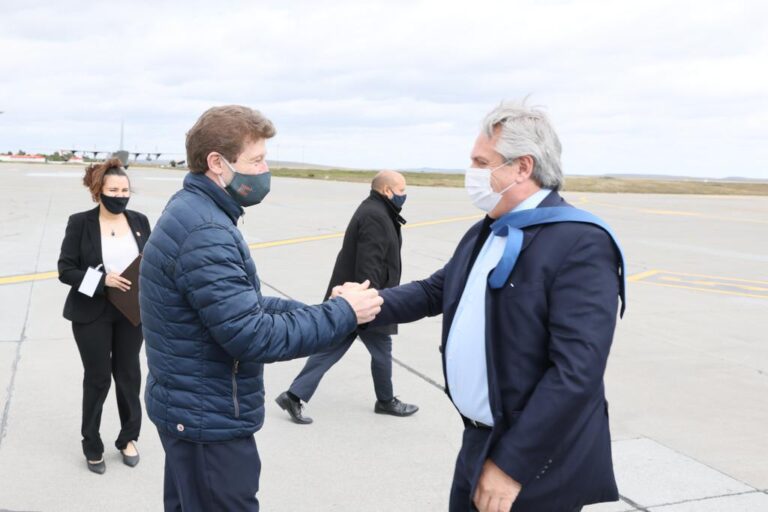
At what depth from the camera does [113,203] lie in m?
4.45

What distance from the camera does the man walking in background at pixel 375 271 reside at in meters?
5.27

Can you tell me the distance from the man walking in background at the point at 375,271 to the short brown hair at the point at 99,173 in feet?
5.63

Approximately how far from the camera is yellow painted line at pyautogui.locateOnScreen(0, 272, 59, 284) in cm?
986

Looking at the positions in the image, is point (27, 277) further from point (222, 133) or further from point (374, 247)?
point (222, 133)

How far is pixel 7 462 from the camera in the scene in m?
4.41

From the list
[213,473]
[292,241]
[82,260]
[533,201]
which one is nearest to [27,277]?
[292,241]

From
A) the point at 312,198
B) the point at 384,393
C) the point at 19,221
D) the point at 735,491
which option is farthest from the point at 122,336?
the point at 312,198

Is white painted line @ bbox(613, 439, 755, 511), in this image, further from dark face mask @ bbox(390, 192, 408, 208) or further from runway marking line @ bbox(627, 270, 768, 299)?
Result: runway marking line @ bbox(627, 270, 768, 299)

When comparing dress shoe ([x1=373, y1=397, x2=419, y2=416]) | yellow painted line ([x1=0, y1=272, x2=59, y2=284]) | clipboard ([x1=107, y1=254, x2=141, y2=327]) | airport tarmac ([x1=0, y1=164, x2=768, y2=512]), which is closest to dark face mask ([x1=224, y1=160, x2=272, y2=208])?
clipboard ([x1=107, y1=254, x2=141, y2=327])

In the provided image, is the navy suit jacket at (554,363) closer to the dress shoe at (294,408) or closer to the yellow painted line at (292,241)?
the dress shoe at (294,408)

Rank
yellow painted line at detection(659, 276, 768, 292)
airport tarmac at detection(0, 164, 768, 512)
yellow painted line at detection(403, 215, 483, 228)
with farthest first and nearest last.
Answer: yellow painted line at detection(403, 215, 483, 228) → yellow painted line at detection(659, 276, 768, 292) → airport tarmac at detection(0, 164, 768, 512)

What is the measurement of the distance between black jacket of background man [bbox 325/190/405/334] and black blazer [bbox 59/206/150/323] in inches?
61.7

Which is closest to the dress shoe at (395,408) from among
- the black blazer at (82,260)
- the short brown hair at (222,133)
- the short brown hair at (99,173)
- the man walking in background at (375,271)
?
the man walking in background at (375,271)

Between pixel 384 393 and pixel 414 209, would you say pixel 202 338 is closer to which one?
pixel 384 393
